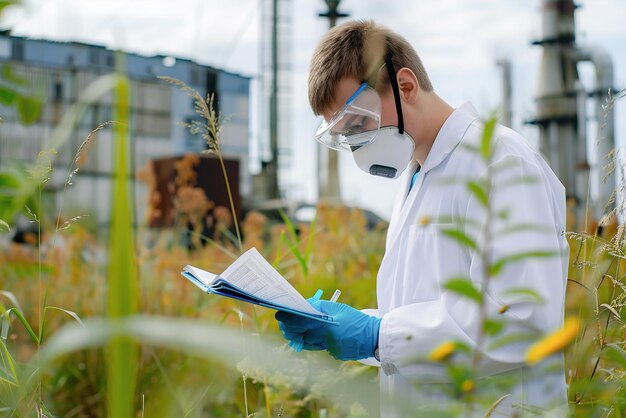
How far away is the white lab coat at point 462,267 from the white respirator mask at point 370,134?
4.1 inches

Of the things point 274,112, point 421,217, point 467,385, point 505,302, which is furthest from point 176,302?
point 274,112

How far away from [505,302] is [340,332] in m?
0.46

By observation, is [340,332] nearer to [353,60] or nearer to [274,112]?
[353,60]

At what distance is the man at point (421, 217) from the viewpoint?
1.40 meters

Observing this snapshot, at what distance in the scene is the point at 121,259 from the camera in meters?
0.50

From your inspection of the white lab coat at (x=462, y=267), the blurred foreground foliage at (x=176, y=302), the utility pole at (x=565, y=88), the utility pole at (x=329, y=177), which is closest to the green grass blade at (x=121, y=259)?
the white lab coat at (x=462, y=267)

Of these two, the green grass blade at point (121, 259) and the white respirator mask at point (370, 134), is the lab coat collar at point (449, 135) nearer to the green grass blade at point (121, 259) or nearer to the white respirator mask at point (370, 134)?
the white respirator mask at point (370, 134)

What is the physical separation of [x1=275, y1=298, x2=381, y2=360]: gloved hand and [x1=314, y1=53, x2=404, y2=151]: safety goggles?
0.43 meters

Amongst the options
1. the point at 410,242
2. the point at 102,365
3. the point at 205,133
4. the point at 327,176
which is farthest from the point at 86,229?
the point at 327,176

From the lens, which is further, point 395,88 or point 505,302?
point 395,88

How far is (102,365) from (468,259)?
2.15 m

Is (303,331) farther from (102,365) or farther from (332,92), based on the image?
(102,365)

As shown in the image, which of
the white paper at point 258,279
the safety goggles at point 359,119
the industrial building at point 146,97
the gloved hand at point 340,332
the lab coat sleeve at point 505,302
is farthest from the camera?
the industrial building at point 146,97

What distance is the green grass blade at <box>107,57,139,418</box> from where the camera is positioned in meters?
0.50
